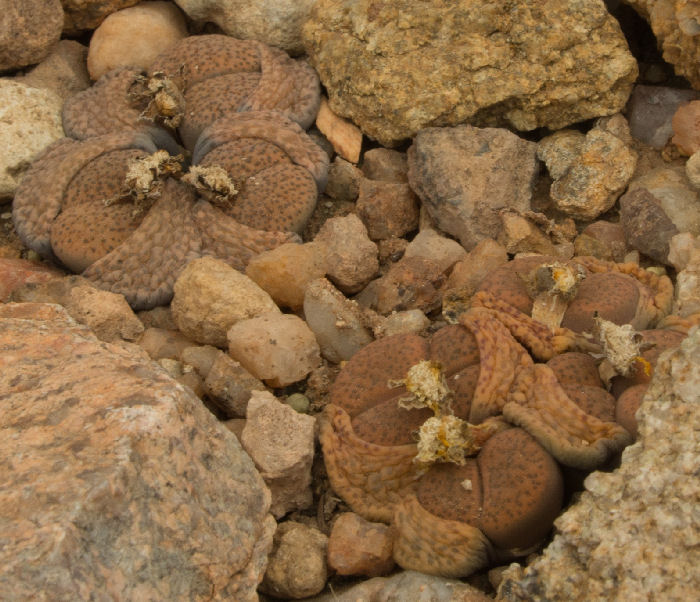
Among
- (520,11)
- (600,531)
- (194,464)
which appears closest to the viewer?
(600,531)

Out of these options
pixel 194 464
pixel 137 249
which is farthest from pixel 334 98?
pixel 194 464

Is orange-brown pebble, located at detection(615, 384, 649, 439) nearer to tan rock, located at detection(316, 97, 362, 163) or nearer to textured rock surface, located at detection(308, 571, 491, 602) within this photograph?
textured rock surface, located at detection(308, 571, 491, 602)

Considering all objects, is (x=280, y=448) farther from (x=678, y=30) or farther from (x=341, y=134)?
(x=678, y=30)

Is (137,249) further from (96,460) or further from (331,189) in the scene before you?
(96,460)

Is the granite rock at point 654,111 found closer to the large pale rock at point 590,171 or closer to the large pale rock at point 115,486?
the large pale rock at point 590,171

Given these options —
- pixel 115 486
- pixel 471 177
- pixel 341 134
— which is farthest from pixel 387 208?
pixel 115 486
